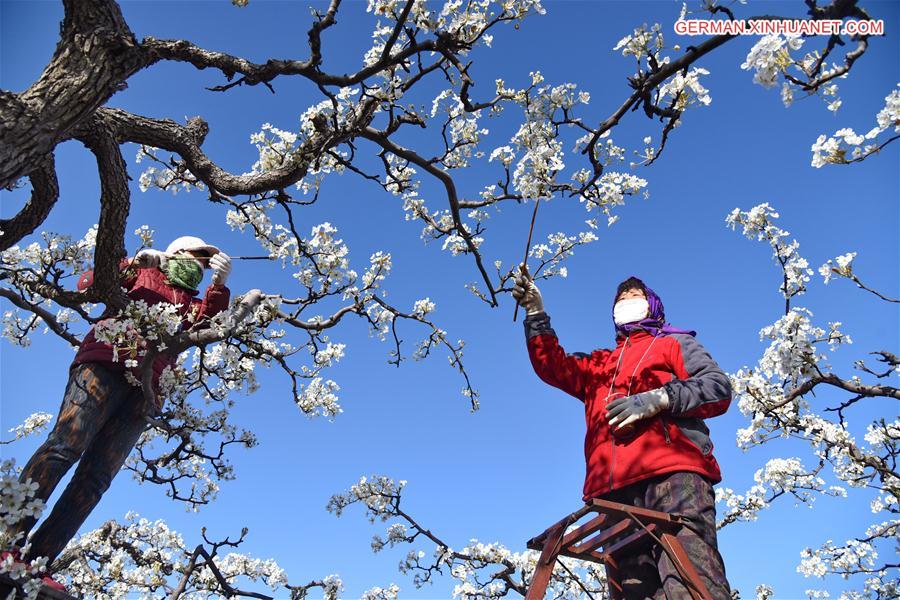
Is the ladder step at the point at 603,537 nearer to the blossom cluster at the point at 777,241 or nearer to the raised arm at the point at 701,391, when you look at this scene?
the raised arm at the point at 701,391

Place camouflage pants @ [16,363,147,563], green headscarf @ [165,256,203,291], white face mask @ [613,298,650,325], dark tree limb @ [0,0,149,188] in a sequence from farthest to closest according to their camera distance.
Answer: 1. green headscarf @ [165,256,203,291]
2. white face mask @ [613,298,650,325]
3. camouflage pants @ [16,363,147,563]
4. dark tree limb @ [0,0,149,188]

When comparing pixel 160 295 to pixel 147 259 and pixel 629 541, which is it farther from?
pixel 629 541

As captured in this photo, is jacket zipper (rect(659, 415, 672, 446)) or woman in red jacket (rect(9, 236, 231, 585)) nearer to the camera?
jacket zipper (rect(659, 415, 672, 446))

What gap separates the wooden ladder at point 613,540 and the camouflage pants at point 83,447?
2.59 m

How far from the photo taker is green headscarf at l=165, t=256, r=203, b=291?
4.04 m

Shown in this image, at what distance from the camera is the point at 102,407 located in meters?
3.38

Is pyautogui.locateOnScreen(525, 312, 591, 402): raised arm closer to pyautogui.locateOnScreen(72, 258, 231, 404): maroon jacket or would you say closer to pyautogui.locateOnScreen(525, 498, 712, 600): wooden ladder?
pyautogui.locateOnScreen(525, 498, 712, 600): wooden ladder

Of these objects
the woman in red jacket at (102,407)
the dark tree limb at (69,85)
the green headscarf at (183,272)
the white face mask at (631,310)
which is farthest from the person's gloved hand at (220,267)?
the white face mask at (631,310)

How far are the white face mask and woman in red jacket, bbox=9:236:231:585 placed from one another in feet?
8.71

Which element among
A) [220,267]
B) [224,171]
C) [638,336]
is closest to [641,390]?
[638,336]

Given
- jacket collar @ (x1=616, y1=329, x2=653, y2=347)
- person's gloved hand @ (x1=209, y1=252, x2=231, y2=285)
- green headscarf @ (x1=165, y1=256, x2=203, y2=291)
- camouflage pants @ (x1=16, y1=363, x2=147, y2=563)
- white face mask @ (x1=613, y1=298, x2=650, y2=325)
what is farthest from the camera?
green headscarf @ (x1=165, y1=256, x2=203, y2=291)

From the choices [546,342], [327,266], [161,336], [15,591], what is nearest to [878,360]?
[546,342]

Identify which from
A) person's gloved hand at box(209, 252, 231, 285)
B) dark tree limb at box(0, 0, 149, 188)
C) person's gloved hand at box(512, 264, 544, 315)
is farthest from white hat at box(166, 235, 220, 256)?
person's gloved hand at box(512, 264, 544, 315)

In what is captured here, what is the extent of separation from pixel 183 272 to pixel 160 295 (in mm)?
238
